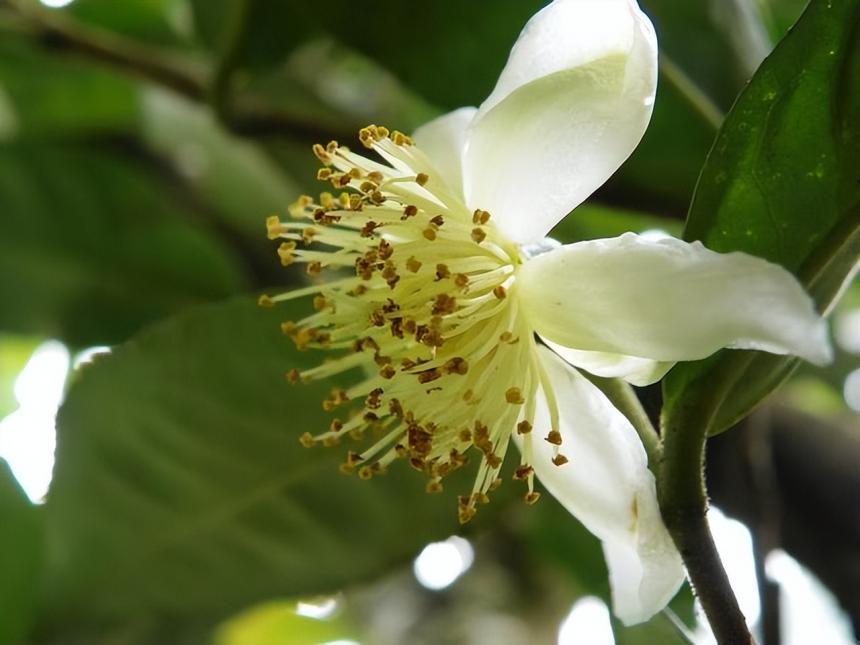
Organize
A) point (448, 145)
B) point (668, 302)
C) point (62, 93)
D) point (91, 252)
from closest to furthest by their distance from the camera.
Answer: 1. point (668, 302)
2. point (448, 145)
3. point (91, 252)
4. point (62, 93)

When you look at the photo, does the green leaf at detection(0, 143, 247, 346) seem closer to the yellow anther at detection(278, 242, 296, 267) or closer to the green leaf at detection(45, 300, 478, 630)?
the green leaf at detection(45, 300, 478, 630)

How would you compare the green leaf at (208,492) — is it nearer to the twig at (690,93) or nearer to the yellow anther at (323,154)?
the yellow anther at (323,154)

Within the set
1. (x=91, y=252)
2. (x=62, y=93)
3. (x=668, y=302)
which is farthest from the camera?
(x=62, y=93)

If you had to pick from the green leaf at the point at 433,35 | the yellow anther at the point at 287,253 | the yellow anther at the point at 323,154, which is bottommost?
the yellow anther at the point at 287,253

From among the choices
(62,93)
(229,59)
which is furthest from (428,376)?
(62,93)

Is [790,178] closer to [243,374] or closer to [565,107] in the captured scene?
[565,107]

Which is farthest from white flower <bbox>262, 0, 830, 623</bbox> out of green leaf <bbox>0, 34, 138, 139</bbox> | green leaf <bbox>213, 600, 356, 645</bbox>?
green leaf <bbox>213, 600, 356, 645</bbox>

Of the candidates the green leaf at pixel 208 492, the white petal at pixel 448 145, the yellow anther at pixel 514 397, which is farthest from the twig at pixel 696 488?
the green leaf at pixel 208 492
